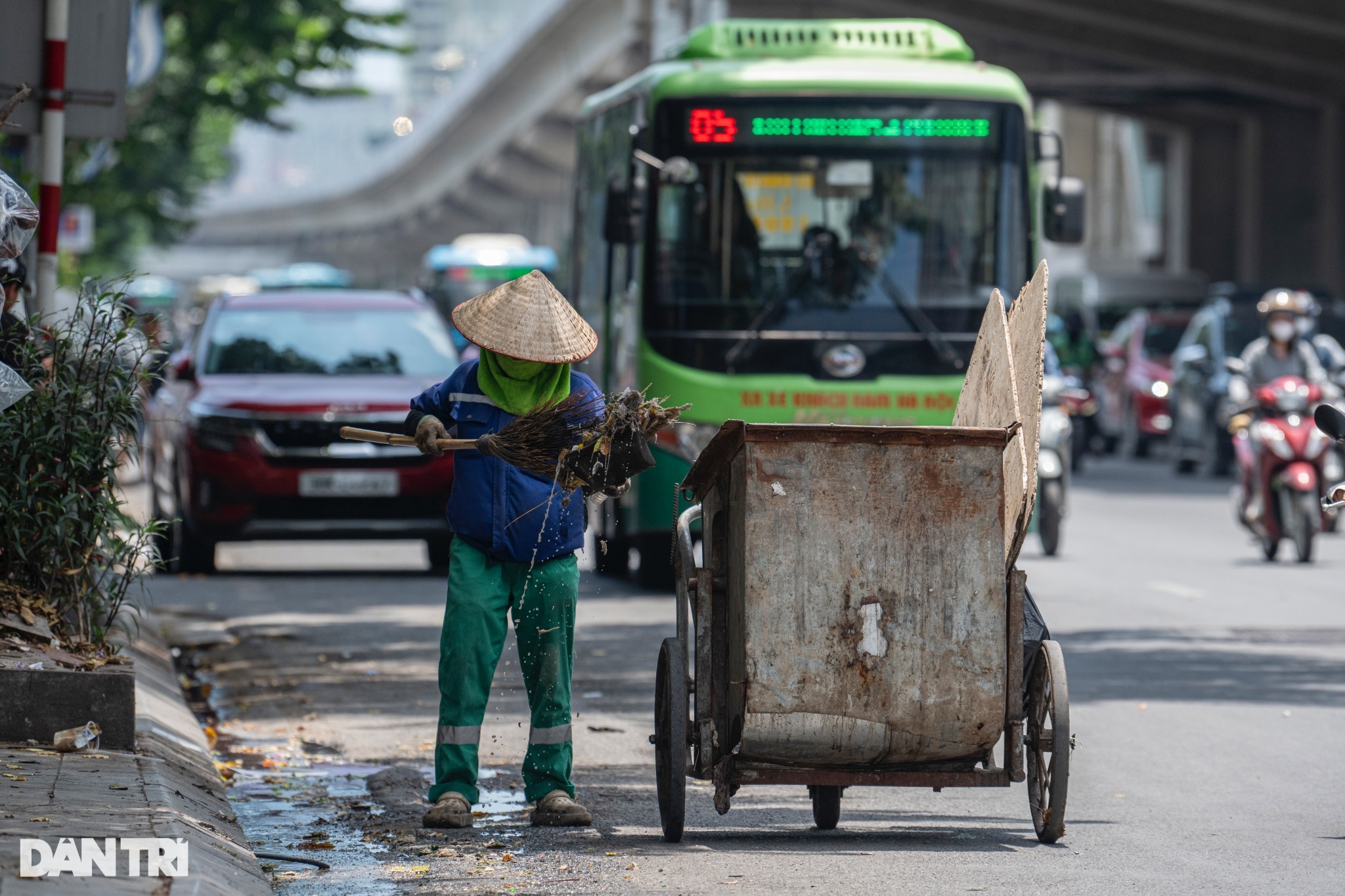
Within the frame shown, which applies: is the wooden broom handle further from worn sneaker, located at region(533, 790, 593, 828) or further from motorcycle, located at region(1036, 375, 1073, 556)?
motorcycle, located at region(1036, 375, 1073, 556)

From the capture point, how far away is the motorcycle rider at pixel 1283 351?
628 inches

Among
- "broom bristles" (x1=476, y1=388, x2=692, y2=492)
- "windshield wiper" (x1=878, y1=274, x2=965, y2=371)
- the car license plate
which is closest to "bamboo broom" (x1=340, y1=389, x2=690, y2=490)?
"broom bristles" (x1=476, y1=388, x2=692, y2=492)

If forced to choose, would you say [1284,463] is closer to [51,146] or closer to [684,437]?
[684,437]

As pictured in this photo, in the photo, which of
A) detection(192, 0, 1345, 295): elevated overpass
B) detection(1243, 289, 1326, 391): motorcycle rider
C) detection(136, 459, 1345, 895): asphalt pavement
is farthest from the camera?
detection(192, 0, 1345, 295): elevated overpass

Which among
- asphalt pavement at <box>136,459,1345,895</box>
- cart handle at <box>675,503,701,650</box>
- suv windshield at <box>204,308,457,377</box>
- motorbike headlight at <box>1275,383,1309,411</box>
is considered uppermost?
suv windshield at <box>204,308,457,377</box>

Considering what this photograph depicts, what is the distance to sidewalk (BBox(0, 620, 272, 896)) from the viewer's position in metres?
4.93

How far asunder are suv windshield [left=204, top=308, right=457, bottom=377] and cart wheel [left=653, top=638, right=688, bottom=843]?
812cm

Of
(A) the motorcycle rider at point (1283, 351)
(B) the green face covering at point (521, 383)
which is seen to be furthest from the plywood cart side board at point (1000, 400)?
(A) the motorcycle rider at point (1283, 351)

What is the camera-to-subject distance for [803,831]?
653 centimetres

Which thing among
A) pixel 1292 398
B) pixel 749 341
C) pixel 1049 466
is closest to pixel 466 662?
pixel 749 341

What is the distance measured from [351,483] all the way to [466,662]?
7.08 meters

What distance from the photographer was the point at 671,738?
600 centimetres

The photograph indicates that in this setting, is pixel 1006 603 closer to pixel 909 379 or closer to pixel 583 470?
pixel 583 470

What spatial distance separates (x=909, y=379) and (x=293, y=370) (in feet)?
12.9
